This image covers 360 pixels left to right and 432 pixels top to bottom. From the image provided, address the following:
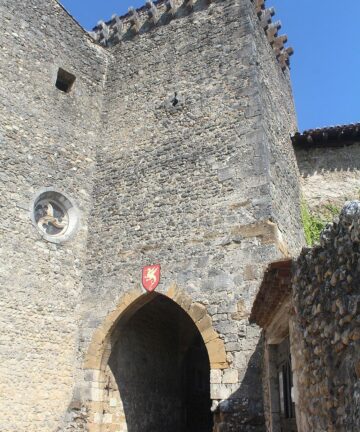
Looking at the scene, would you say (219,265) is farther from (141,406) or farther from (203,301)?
(141,406)

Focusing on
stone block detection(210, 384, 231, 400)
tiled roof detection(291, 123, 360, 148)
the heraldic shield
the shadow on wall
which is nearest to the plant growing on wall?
tiled roof detection(291, 123, 360, 148)

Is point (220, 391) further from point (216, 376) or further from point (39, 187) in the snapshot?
point (39, 187)

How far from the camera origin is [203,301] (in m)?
7.95

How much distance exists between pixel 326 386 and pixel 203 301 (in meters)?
4.81

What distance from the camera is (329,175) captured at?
11484 millimetres

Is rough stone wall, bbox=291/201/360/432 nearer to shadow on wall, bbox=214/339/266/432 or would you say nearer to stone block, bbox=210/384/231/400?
shadow on wall, bbox=214/339/266/432

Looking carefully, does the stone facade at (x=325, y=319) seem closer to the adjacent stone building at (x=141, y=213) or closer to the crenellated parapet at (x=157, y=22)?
the adjacent stone building at (x=141, y=213)

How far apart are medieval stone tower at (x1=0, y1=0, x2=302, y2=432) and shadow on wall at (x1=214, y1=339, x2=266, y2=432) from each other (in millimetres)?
22

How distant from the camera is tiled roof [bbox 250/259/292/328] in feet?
14.1

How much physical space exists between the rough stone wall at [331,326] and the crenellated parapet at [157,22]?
8815 millimetres

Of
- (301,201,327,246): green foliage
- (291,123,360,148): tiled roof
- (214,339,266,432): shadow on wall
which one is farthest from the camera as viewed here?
(291,123,360,148): tiled roof

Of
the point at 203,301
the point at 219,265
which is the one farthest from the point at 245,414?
the point at 219,265

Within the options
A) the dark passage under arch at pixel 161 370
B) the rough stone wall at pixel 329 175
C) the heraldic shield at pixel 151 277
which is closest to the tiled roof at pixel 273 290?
the heraldic shield at pixel 151 277

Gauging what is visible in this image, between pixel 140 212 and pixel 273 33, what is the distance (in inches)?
230
